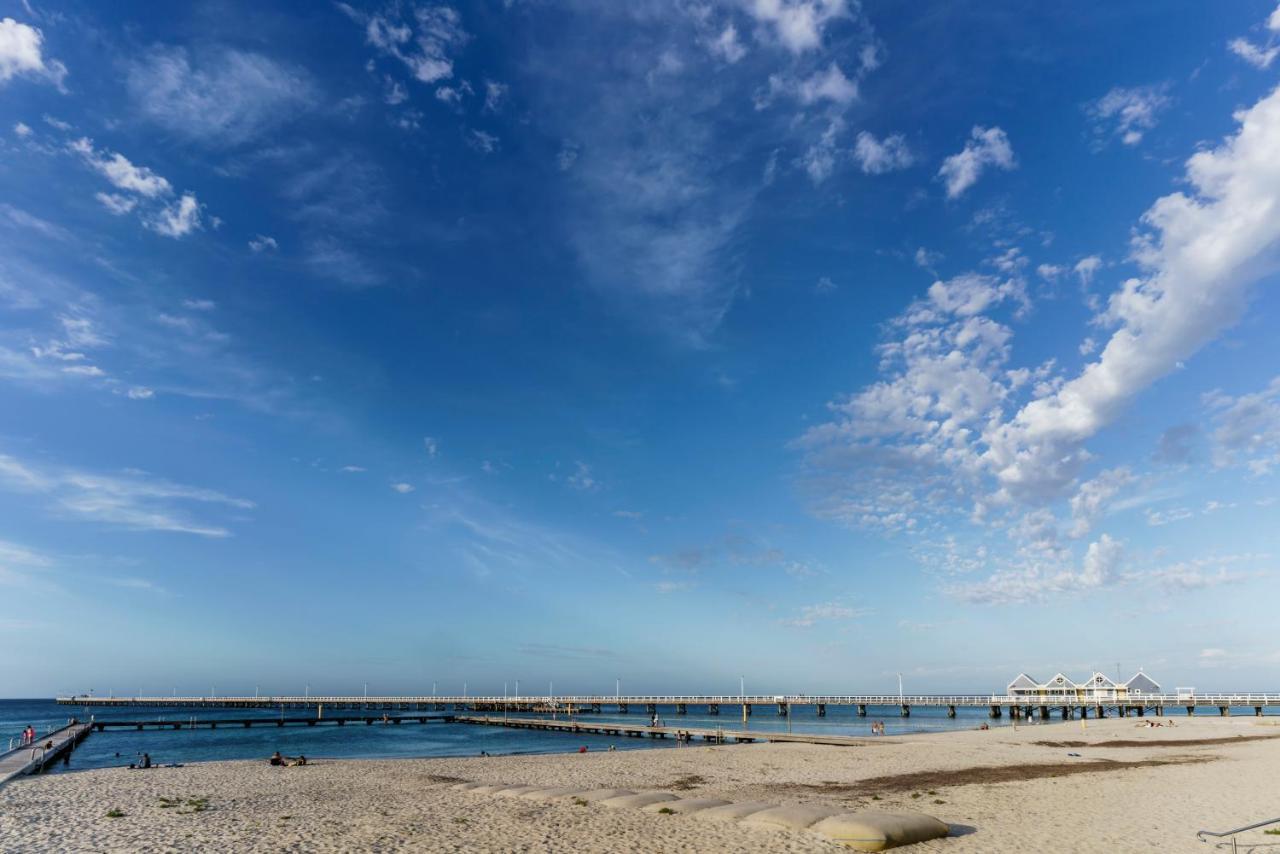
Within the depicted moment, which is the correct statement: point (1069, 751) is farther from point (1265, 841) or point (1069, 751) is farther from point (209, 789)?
point (209, 789)

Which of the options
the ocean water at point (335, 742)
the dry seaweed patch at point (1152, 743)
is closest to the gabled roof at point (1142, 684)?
the ocean water at point (335, 742)

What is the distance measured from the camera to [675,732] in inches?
2355

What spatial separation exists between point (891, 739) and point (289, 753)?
135ft

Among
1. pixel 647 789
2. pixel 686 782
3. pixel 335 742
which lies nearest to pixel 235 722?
pixel 335 742

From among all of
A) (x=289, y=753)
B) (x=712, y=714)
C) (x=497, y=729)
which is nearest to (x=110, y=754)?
(x=289, y=753)

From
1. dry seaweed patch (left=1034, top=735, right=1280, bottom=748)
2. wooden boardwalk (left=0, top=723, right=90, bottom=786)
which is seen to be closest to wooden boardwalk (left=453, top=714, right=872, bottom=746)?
dry seaweed patch (left=1034, top=735, right=1280, bottom=748)

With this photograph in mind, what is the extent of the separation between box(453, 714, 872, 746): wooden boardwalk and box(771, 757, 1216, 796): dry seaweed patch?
15415 millimetres

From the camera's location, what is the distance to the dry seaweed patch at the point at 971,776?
25.1 m

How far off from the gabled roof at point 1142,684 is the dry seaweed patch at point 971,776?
6834 centimetres

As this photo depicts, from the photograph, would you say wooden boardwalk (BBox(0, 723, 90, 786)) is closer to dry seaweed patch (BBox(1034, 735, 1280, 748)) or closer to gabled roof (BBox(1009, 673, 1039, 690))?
dry seaweed patch (BBox(1034, 735, 1280, 748))

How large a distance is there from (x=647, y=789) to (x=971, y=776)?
13.0m

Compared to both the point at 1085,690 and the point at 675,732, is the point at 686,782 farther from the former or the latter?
the point at 1085,690

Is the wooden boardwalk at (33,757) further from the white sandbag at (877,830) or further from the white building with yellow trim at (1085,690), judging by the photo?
the white building with yellow trim at (1085,690)

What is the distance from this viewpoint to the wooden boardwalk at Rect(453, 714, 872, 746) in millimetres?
48250
